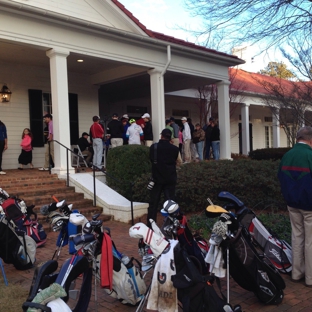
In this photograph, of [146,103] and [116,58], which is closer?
[116,58]

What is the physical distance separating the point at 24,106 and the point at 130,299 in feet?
33.7

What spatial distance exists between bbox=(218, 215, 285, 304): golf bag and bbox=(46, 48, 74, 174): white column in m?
6.95

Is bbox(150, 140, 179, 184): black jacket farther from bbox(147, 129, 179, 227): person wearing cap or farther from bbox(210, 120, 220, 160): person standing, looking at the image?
bbox(210, 120, 220, 160): person standing

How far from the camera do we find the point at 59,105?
10.0 m

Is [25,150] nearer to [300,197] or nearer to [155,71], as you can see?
[155,71]

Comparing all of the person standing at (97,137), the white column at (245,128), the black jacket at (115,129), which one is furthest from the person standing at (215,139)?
the white column at (245,128)

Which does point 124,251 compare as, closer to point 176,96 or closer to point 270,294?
point 270,294

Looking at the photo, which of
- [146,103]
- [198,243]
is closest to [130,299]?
[198,243]

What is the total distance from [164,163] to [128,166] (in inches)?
121

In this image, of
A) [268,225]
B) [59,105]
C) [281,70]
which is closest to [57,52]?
[59,105]

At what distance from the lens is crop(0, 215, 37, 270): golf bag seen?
15.6ft

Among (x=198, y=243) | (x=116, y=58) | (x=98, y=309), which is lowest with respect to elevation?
(x=98, y=309)

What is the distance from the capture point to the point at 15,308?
4004mm

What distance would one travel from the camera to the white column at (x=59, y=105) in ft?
32.9
